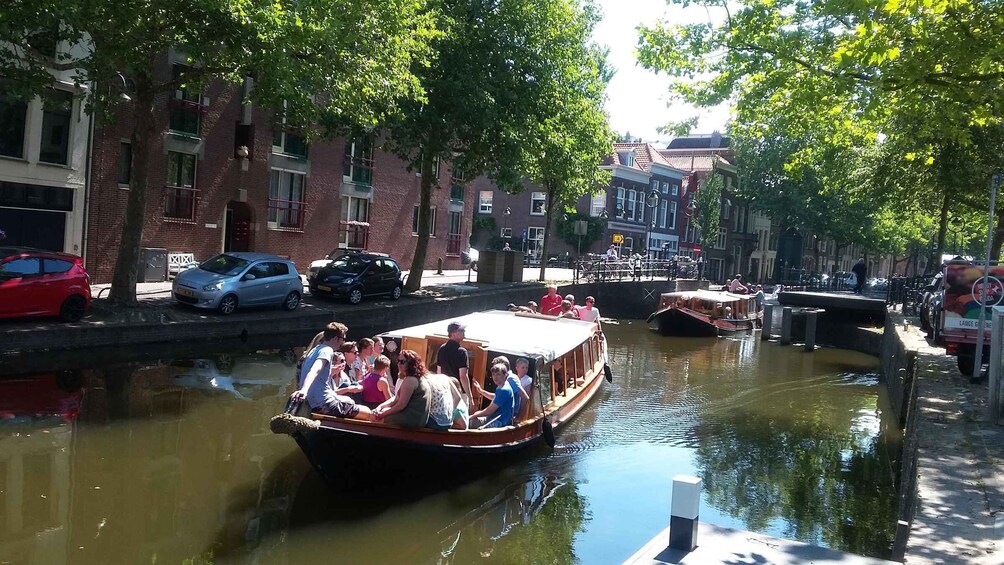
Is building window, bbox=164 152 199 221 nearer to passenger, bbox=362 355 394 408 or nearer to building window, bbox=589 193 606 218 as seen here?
passenger, bbox=362 355 394 408

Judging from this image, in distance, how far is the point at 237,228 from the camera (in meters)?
31.0

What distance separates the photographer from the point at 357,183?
3603cm

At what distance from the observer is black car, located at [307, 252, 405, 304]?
25.7m

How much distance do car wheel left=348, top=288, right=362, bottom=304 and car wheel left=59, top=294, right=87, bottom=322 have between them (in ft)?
28.9

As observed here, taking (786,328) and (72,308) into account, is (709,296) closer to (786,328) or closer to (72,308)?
(786,328)

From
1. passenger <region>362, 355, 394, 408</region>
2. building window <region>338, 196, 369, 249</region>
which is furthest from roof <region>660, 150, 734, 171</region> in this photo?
passenger <region>362, 355, 394, 408</region>

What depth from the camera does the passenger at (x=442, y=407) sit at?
9.88 metres

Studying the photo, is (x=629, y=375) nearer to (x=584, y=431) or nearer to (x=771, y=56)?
(x=584, y=431)

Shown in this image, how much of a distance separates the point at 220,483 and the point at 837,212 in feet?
186

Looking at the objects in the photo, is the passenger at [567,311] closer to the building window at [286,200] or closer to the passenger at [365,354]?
the passenger at [365,354]

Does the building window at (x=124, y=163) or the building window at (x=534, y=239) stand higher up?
the building window at (x=124, y=163)

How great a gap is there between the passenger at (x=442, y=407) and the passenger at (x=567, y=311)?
29.3 ft

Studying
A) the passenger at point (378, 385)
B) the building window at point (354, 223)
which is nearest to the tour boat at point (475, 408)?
the passenger at point (378, 385)

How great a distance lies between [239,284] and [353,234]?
14698 millimetres
